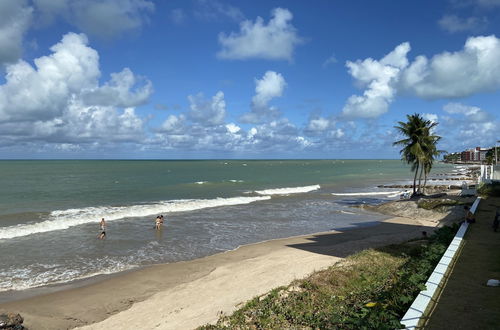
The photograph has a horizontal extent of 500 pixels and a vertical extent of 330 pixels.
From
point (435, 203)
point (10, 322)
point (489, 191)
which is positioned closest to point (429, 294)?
point (10, 322)

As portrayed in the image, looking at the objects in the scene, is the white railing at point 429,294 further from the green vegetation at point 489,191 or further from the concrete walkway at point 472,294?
the green vegetation at point 489,191

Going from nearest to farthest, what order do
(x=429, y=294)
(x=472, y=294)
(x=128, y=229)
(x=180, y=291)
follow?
(x=429, y=294)
(x=472, y=294)
(x=180, y=291)
(x=128, y=229)

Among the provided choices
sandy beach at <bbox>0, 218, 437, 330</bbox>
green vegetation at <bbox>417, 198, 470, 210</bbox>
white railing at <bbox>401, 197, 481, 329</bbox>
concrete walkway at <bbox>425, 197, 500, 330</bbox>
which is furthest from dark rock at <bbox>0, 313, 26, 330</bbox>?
green vegetation at <bbox>417, 198, 470, 210</bbox>

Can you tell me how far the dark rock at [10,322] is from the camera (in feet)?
30.3

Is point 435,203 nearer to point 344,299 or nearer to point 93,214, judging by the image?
point 344,299

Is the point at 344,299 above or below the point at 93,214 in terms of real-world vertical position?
above

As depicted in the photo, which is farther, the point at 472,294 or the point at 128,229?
the point at 128,229

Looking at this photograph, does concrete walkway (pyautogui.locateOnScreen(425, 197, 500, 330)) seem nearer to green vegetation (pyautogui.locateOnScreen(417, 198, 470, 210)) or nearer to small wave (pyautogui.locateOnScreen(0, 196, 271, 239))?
green vegetation (pyautogui.locateOnScreen(417, 198, 470, 210))

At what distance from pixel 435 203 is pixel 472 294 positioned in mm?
23414

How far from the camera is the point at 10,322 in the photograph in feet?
30.8

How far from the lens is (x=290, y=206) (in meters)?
36.6

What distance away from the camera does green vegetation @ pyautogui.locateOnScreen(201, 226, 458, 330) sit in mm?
7515

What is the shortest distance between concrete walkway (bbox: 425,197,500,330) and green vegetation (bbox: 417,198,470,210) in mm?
16144

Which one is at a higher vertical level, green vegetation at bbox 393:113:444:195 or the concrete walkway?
green vegetation at bbox 393:113:444:195
